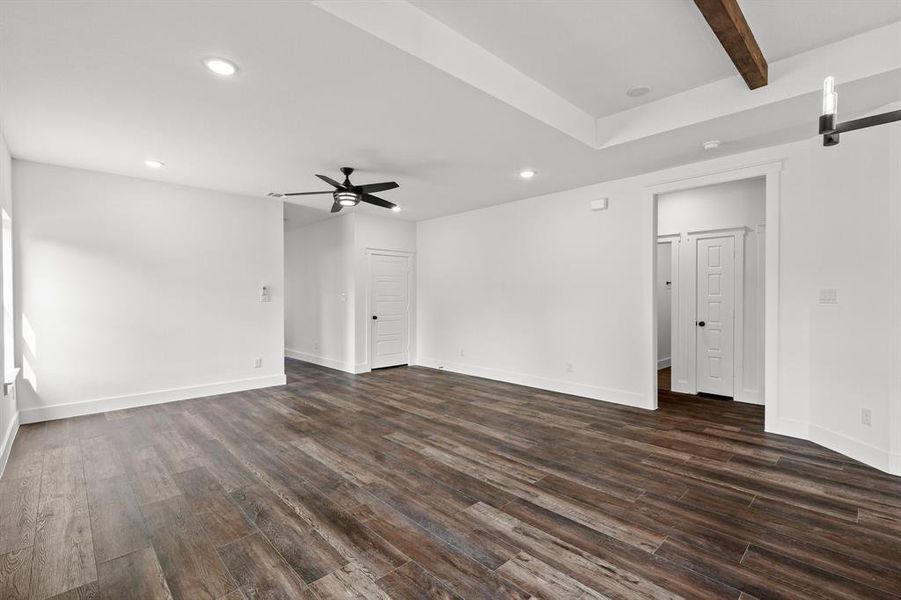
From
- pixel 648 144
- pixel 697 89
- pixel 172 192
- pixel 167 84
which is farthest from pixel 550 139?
pixel 172 192

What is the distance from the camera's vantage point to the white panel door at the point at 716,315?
5.32m

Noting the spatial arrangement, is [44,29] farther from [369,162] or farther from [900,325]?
[900,325]

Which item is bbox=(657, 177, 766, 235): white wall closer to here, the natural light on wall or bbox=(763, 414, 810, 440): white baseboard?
bbox=(763, 414, 810, 440): white baseboard

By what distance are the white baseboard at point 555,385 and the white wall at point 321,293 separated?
179 cm

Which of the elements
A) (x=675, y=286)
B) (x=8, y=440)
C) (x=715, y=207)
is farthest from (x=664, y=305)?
(x=8, y=440)

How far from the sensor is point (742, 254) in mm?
5211

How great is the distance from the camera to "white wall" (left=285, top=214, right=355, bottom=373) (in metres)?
7.14

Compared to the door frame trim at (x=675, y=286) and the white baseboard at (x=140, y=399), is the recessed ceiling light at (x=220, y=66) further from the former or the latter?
the door frame trim at (x=675, y=286)

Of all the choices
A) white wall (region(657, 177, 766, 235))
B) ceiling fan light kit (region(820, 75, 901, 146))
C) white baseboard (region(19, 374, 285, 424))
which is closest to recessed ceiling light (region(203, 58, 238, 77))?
ceiling fan light kit (region(820, 75, 901, 146))

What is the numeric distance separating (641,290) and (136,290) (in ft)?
20.2

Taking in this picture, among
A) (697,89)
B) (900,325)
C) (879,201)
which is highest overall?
(697,89)

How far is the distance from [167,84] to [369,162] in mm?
1943

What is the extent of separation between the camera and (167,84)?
2.74 metres

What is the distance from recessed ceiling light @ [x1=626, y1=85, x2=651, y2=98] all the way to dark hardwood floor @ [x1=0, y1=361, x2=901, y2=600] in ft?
10.00
